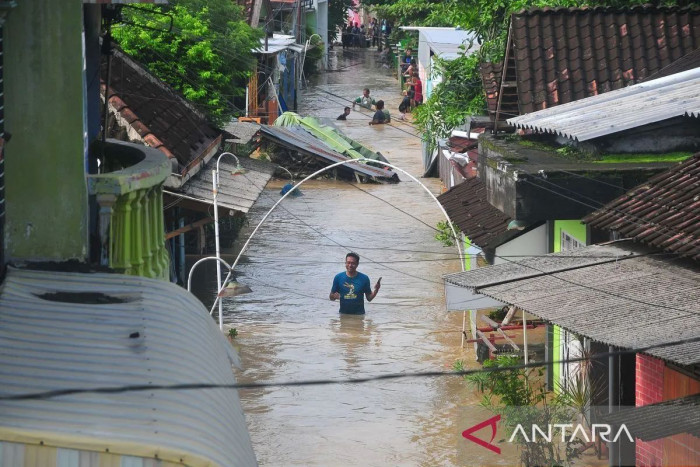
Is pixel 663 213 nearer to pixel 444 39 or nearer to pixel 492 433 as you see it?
pixel 492 433

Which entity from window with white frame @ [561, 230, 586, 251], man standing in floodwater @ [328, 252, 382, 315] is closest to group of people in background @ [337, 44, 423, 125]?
man standing in floodwater @ [328, 252, 382, 315]

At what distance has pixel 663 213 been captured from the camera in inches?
399

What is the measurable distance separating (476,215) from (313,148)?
17.3 meters

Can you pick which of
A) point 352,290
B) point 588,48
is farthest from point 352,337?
point 588,48

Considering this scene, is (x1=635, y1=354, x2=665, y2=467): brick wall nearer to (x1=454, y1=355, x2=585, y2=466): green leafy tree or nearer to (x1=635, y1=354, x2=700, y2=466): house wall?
(x1=635, y1=354, x2=700, y2=466): house wall

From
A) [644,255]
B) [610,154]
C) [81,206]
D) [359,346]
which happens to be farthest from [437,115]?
[81,206]

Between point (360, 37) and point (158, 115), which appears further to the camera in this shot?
point (360, 37)

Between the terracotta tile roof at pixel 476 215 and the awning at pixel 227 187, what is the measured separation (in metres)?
3.21

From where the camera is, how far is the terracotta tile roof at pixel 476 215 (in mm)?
12820

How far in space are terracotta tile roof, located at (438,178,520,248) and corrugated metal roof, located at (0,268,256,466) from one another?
→ 18.7ft

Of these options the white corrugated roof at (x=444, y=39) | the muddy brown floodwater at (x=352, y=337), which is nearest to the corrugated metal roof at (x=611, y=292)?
the muddy brown floodwater at (x=352, y=337)

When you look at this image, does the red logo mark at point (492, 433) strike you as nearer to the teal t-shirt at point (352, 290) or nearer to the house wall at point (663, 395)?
the house wall at point (663, 395)

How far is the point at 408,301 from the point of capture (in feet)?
63.8

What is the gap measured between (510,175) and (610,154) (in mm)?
1344
